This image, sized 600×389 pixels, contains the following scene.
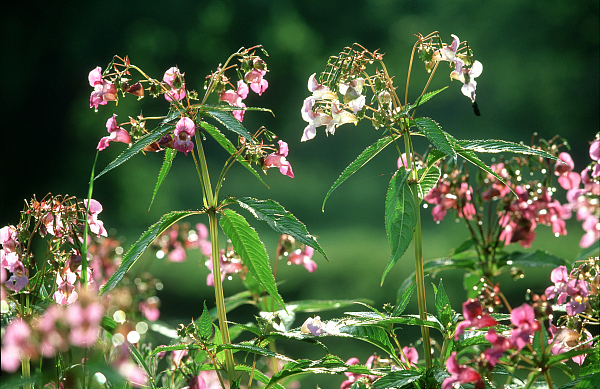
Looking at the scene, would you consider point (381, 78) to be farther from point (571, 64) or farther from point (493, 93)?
point (571, 64)

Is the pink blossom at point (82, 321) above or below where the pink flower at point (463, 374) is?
above

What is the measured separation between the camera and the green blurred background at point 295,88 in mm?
3492

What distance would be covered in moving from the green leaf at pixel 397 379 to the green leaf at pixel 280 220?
129mm

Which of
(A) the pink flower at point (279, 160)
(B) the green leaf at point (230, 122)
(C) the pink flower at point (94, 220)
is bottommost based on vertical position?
(C) the pink flower at point (94, 220)

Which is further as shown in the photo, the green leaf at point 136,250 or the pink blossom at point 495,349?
the green leaf at point 136,250

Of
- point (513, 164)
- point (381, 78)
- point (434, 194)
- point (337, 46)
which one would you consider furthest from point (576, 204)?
point (337, 46)

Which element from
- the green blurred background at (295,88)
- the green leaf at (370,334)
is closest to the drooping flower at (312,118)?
the green leaf at (370,334)

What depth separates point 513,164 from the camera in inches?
36.0

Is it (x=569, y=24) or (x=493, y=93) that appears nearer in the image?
(x=493, y=93)

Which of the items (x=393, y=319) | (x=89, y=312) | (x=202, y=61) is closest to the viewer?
(x=89, y=312)

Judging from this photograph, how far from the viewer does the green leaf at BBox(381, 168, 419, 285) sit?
49 centimetres

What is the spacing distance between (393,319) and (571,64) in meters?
4.66

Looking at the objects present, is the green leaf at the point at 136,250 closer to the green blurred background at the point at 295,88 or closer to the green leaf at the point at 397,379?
the green leaf at the point at 397,379

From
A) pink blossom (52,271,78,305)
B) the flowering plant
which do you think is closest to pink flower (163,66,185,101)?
the flowering plant
